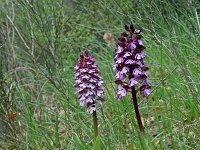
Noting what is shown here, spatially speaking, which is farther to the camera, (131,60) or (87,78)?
(87,78)

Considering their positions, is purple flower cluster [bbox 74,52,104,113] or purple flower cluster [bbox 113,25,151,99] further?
purple flower cluster [bbox 74,52,104,113]

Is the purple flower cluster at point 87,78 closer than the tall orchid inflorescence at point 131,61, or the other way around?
the tall orchid inflorescence at point 131,61

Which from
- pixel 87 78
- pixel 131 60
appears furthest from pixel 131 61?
pixel 87 78

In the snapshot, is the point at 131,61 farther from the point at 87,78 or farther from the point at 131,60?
the point at 87,78

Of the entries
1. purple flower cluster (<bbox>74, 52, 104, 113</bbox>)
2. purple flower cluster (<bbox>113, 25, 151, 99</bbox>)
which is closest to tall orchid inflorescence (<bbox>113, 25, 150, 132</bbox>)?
purple flower cluster (<bbox>113, 25, 151, 99</bbox>)

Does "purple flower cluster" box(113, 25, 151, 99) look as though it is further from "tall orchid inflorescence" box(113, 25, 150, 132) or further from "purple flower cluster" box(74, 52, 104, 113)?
"purple flower cluster" box(74, 52, 104, 113)

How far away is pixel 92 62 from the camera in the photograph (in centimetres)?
270

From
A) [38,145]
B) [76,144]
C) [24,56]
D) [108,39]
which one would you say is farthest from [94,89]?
[24,56]

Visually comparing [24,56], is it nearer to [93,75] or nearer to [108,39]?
[108,39]

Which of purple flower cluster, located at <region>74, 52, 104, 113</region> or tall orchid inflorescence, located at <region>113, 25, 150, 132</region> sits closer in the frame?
tall orchid inflorescence, located at <region>113, 25, 150, 132</region>

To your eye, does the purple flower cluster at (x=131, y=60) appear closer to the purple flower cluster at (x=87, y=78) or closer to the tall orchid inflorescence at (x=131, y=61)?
the tall orchid inflorescence at (x=131, y=61)

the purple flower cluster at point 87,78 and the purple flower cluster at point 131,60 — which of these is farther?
the purple flower cluster at point 87,78

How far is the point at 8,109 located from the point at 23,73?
8.18 feet

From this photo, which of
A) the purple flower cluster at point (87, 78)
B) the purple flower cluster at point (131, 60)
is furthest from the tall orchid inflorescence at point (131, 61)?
the purple flower cluster at point (87, 78)
